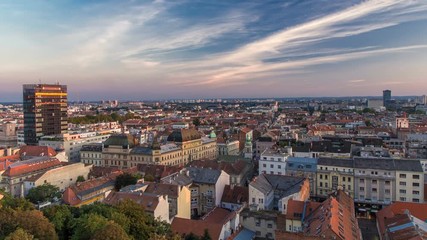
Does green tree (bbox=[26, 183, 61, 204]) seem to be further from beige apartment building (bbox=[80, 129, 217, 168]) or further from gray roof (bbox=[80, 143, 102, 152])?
gray roof (bbox=[80, 143, 102, 152])

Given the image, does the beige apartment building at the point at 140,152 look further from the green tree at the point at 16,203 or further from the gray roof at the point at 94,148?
the green tree at the point at 16,203

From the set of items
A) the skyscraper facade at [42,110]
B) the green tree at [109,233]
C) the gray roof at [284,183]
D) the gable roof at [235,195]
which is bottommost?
the gable roof at [235,195]

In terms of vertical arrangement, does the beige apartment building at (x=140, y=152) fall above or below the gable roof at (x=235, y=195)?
above

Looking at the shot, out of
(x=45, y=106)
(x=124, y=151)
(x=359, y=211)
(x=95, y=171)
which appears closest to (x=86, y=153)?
(x=124, y=151)

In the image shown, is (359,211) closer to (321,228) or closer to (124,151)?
(321,228)

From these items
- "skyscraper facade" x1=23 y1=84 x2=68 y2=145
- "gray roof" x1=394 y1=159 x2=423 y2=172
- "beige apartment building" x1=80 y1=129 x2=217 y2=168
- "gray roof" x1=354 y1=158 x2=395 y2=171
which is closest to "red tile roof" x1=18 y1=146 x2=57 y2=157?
"beige apartment building" x1=80 y1=129 x2=217 y2=168

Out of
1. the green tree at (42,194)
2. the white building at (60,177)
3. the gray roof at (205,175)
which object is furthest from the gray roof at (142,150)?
the green tree at (42,194)

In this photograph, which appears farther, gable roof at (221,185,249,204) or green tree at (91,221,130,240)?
gable roof at (221,185,249,204)
